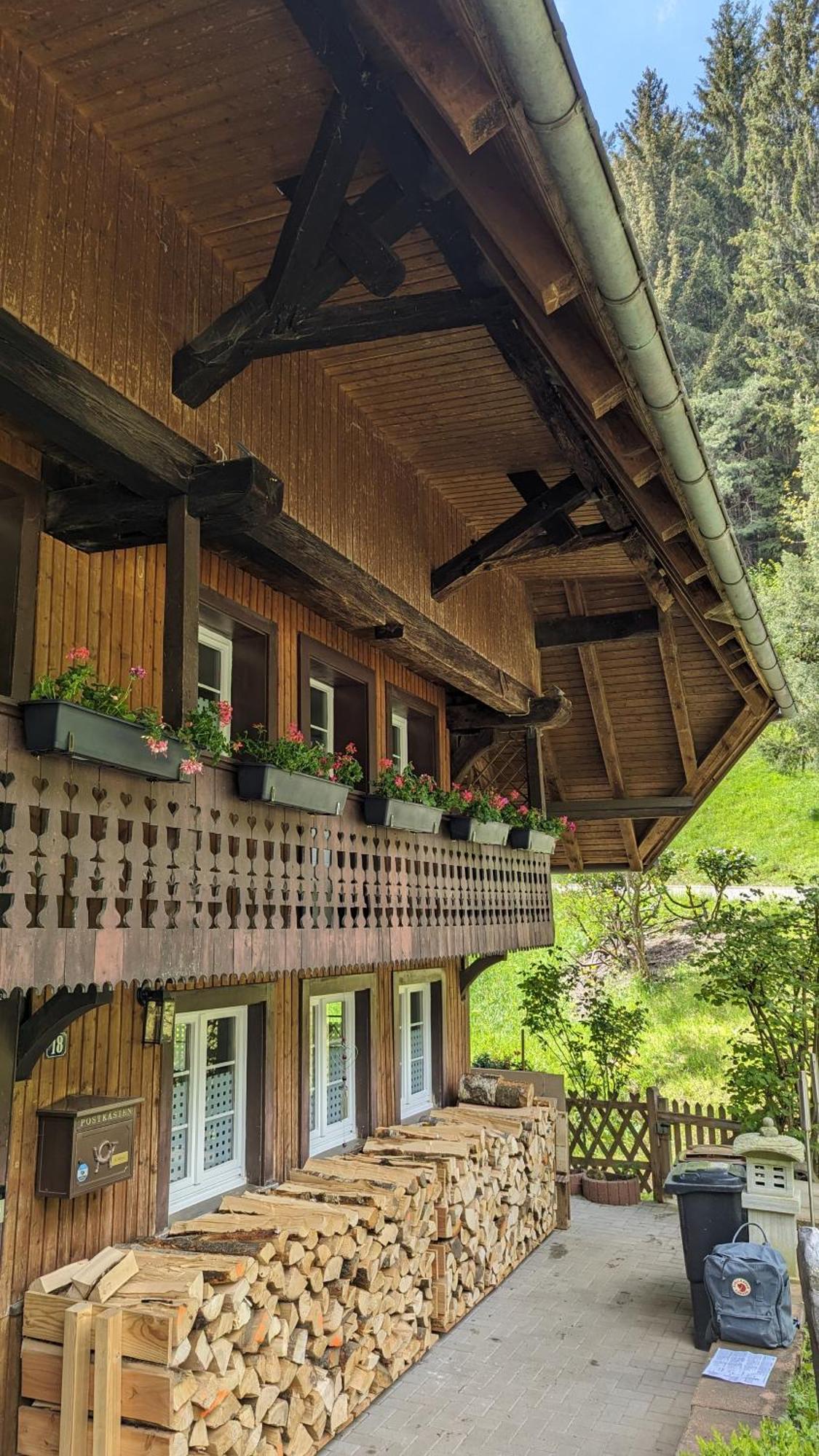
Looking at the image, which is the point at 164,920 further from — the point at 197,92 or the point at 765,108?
the point at 765,108

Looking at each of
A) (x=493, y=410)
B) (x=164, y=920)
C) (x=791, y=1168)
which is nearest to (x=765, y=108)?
(x=493, y=410)

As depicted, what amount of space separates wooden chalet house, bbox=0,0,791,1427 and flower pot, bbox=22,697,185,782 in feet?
0.36

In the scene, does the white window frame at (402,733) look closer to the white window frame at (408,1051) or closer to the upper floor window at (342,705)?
the upper floor window at (342,705)

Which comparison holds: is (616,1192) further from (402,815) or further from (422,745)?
(402,815)

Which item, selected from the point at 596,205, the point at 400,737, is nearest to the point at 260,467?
the point at 596,205

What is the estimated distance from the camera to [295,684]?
838cm

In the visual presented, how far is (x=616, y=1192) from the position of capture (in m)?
12.6

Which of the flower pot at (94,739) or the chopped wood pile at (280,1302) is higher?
the flower pot at (94,739)

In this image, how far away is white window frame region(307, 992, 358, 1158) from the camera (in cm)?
841

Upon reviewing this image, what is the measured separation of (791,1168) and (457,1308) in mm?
3093

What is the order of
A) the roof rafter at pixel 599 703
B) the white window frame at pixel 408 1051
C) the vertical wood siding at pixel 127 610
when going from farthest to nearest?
the roof rafter at pixel 599 703
the white window frame at pixel 408 1051
the vertical wood siding at pixel 127 610

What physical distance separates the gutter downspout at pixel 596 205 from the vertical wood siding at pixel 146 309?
97.0 inches

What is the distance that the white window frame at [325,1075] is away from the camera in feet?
27.6

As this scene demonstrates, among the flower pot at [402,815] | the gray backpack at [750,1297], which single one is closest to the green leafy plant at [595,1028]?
the gray backpack at [750,1297]
